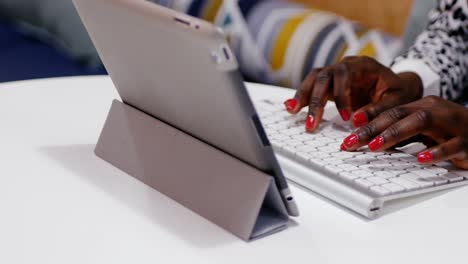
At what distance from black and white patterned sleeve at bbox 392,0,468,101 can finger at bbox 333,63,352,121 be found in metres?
0.32

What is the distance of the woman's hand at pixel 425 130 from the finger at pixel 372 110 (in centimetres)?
6

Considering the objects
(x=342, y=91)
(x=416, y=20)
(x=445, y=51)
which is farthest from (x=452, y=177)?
(x=416, y=20)

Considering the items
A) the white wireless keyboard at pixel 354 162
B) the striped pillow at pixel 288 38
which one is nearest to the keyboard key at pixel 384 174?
the white wireless keyboard at pixel 354 162

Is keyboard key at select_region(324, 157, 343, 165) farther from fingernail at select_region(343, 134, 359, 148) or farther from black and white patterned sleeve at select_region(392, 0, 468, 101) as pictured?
black and white patterned sleeve at select_region(392, 0, 468, 101)

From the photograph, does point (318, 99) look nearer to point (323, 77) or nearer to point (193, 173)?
point (323, 77)

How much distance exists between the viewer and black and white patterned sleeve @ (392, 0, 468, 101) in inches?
50.5

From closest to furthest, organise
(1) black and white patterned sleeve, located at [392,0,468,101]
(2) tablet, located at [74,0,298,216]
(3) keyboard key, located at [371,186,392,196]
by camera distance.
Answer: (2) tablet, located at [74,0,298,216], (3) keyboard key, located at [371,186,392,196], (1) black and white patterned sleeve, located at [392,0,468,101]

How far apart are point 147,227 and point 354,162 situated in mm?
246

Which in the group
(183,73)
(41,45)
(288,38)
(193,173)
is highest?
(183,73)

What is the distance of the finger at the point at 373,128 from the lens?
0.80m

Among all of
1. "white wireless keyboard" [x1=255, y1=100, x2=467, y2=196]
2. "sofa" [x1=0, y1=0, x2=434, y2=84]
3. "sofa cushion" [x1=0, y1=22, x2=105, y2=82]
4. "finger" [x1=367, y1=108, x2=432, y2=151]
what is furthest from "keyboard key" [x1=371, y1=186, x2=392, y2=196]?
"sofa cushion" [x1=0, y1=22, x2=105, y2=82]

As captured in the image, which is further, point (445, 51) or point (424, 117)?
point (445, 51)

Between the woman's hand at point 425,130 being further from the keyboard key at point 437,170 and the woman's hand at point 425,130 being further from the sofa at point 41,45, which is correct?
the sofa at point 41,45

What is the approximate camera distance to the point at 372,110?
916 millimetres
